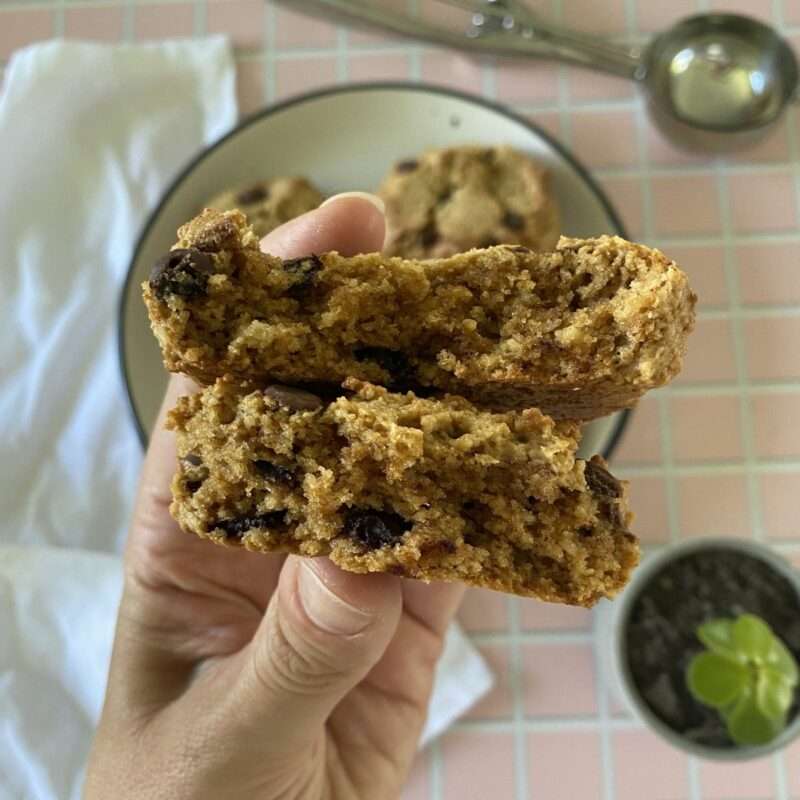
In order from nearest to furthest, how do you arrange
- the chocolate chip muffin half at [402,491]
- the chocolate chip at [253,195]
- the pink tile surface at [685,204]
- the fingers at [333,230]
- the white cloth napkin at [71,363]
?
the chocolate chip muffin half at [402,491], the fingers at [333,230], the white cloth napkin at [71,363], the chocolate chip at [253,195], the pink tile surface at [685,204]

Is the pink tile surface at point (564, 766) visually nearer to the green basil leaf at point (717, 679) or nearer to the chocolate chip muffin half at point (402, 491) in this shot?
the green basil leaf at point (717, 679)

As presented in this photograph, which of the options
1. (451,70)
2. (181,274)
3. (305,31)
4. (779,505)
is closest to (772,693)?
(779,505)

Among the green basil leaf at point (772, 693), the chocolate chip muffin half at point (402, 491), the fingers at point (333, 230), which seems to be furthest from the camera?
the green basil leaf at point (772, 693)

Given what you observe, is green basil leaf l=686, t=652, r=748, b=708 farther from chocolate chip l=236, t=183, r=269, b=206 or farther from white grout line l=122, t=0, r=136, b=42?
white grout line l=122, t=0, r=136, b=42

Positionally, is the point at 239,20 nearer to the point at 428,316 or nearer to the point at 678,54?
the point at 678,54

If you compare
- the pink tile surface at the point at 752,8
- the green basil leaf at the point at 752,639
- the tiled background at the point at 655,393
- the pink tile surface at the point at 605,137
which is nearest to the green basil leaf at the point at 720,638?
the green basil leaf at the point at 752,639

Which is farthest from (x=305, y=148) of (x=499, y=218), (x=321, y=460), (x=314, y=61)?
(x=321, y=460)

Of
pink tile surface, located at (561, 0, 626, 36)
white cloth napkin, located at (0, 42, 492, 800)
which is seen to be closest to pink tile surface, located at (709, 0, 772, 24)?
pink tile surface, located at (561, 0, 626, 36)
